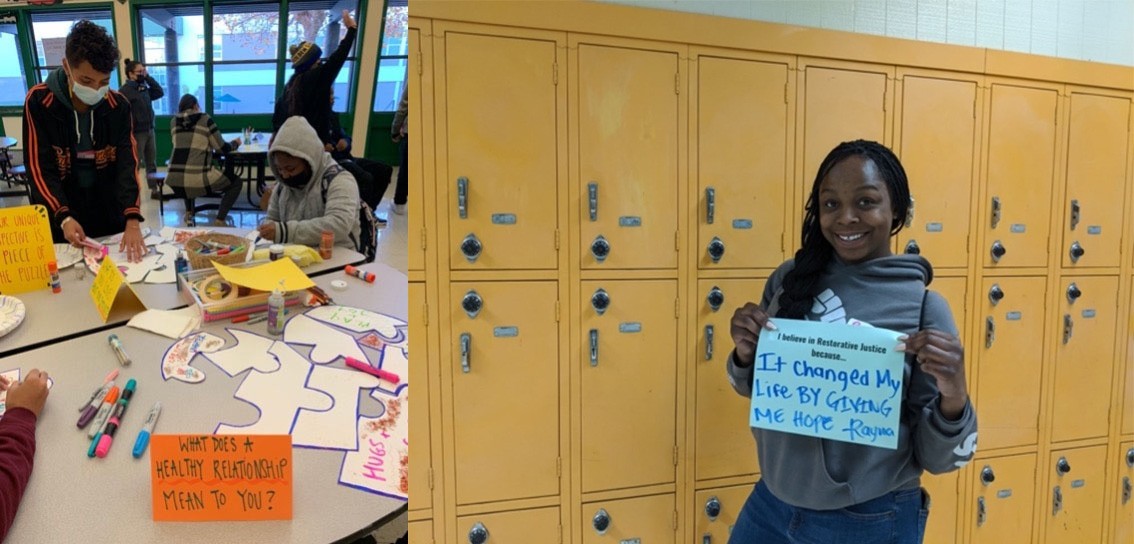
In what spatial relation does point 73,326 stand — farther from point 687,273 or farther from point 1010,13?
point 1010,13

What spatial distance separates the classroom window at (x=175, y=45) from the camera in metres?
8.02

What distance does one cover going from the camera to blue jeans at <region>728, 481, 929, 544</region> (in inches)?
47.1

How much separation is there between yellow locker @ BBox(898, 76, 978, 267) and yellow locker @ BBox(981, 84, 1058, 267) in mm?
71

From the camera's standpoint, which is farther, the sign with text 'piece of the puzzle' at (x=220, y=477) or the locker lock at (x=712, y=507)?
the locker lock at (x=712, y=507)

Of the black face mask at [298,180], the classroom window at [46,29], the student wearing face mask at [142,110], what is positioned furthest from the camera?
the classroom window at [46,29]

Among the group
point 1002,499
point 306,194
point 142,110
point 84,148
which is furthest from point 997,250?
point 142,110

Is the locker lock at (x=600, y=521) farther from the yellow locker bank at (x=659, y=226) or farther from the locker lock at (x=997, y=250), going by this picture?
the locker lock at (x=997, y=250)

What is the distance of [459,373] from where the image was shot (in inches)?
53.7

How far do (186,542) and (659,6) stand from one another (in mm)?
1225

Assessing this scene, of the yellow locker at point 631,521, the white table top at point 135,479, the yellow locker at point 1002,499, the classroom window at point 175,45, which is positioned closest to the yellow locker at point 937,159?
the yellow locker at point 1002,499

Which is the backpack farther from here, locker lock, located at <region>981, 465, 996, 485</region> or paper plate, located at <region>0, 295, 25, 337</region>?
locker lock, located at <region>981, 465, 996, 485</region>

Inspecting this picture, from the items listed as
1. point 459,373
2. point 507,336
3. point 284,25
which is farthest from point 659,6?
point 284,25

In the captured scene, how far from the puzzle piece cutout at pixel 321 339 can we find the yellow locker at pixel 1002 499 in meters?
1.53

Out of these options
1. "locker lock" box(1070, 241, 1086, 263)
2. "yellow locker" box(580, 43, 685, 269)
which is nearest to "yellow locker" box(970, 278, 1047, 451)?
"locker lock" box(1070, 241, 1086, 263)
